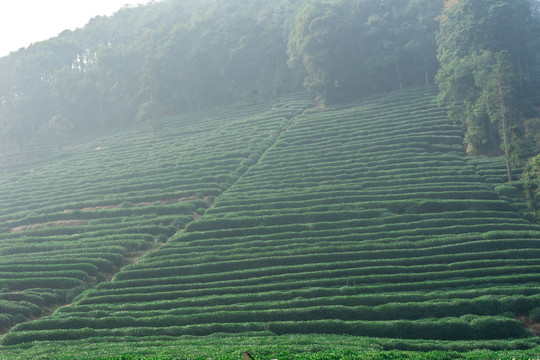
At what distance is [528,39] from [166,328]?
5885 centimetres

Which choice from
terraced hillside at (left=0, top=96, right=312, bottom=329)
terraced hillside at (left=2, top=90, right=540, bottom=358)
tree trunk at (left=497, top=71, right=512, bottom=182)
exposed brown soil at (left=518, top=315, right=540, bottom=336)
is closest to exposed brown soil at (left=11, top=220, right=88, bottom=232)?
terraced hillside at (left=0, top=96, right=312, bottom=329)

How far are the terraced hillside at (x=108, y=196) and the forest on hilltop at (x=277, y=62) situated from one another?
8.03m

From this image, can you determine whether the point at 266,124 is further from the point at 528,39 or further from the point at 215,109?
the point at 528,39

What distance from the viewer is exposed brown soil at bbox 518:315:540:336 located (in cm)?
2258

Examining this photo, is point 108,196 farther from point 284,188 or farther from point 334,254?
point 334,254

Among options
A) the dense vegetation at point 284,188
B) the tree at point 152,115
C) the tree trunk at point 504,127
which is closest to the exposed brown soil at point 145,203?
the dense vegetation at point 284,188

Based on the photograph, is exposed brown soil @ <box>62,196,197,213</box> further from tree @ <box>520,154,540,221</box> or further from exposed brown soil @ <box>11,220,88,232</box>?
tree @ <box>520,154,540,221</box>

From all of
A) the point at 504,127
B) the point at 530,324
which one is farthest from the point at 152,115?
the point at 530,324

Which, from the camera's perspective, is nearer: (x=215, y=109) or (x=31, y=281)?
(x=31, y=281)

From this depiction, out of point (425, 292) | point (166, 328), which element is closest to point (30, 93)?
point (166, 328)

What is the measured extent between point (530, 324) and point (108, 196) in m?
39.5

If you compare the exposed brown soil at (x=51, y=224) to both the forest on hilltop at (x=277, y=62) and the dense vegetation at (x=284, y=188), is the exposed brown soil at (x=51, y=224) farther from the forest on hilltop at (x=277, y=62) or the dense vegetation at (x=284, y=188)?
the forest on hilltop at (x=277, y=62)

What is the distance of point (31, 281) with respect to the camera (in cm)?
3278

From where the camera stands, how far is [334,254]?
104 feet
